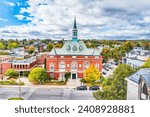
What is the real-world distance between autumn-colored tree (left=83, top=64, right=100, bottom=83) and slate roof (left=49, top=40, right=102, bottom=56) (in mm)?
125

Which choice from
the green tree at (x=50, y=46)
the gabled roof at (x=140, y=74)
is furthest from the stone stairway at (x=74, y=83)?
the gabled roof at (x=140, y=74)

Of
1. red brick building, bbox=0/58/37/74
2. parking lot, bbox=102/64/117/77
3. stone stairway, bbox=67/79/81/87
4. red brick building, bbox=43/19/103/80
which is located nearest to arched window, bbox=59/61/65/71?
red brick building, bbox=43/19/103/80

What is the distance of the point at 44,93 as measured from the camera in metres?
2.39

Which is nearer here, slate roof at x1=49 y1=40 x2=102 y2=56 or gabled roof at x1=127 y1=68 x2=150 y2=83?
gabled roof at x1=127 y1=68 x2=150 y2=83

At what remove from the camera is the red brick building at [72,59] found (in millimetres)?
2385

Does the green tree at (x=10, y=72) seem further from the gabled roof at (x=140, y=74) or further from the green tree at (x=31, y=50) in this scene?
the gabled roof at (x=140, y=74)

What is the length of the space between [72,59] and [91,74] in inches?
8.3

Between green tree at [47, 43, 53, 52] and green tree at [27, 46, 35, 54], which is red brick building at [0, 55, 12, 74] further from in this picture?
green tree at [47, 43, 53, 52]

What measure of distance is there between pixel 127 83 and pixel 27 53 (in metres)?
0.91

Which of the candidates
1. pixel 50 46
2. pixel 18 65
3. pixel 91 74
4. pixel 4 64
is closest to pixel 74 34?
pixel 50 46

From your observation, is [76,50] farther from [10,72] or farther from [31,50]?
[10,72]

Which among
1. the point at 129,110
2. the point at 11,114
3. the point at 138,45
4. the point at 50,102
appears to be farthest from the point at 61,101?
the point at 138,45

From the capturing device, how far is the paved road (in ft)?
7.50

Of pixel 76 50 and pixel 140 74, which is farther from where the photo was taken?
pixel 76 50
